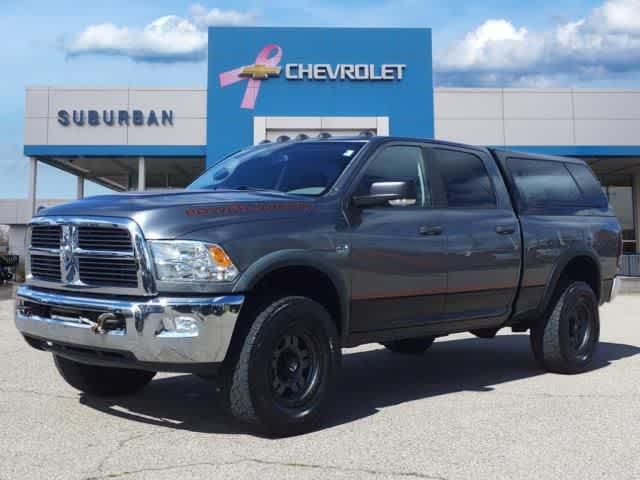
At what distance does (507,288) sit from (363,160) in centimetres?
190

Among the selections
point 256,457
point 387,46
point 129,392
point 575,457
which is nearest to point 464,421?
point 575,457

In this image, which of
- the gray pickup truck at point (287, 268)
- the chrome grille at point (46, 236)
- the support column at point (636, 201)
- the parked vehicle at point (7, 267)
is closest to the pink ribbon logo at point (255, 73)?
the parked vehicle at point (7, 267)

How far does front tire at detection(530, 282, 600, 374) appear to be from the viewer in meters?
6.79

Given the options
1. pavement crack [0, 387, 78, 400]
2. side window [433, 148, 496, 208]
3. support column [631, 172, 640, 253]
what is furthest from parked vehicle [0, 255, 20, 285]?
support column [631, 172, 640, 253]

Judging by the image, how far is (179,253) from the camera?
411 centimetres

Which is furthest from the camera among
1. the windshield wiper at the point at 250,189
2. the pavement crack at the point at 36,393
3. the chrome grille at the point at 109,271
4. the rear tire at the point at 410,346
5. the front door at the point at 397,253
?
the rear tire at the point at 410,346

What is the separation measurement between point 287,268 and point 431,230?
1.41m

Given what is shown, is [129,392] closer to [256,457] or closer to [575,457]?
[256,457]

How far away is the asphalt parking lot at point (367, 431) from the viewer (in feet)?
12.5

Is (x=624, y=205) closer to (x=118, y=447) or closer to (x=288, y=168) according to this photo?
(x=288, y=168)

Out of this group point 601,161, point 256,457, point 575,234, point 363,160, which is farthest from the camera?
point 601,161

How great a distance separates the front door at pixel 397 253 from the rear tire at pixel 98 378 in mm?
1867

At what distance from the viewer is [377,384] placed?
6402mm

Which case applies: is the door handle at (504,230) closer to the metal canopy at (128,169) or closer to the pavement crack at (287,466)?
the pavement crack at (287,466)
